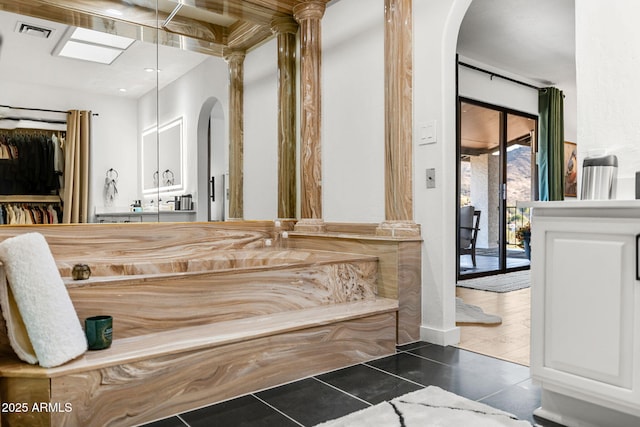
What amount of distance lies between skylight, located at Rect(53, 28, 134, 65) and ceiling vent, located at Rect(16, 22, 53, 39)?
9 cm

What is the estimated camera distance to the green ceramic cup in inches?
68.1

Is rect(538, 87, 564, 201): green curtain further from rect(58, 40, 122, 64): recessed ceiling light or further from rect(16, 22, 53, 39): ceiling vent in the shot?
rect(16, 22, 53, 39): ceiling vent

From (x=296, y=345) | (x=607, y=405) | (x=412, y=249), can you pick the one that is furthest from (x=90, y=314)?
(x=607, y=405)

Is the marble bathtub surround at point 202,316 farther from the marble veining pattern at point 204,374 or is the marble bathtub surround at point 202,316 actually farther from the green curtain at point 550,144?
the green curtain at point 550,144

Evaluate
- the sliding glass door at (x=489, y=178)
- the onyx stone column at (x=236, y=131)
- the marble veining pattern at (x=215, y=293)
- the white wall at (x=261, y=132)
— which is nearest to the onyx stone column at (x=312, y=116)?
the white wall at (x=261, y=132)

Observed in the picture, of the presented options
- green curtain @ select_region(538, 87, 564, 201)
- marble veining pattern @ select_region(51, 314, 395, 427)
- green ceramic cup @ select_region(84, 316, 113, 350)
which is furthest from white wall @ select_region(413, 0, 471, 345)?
green curtain @ select_region(538, 87, 564, 201)

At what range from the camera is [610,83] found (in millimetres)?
1776

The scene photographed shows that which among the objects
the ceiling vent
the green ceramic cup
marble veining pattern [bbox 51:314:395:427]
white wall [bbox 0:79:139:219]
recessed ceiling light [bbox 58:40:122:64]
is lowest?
marble veining pattern [bbox 51:314:395:427]

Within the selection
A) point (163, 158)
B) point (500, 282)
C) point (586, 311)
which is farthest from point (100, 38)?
point (500, 282)

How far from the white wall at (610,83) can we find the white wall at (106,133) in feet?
8.41

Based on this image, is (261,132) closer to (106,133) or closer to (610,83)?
(106,133)

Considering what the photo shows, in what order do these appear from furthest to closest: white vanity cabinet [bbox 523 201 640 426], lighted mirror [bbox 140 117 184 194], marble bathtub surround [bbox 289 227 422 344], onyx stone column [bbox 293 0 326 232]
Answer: onyx stone column [bbox 293 0 326 232]
lighted mirror [bbox 140 117 184 194]
marble bathtub surround [bbox 289 227 422 344]
white vanity cabinet [bbox 523 201 640 426]

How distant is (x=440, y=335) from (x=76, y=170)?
2.45m

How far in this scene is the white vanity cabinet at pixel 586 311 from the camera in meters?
1.45
